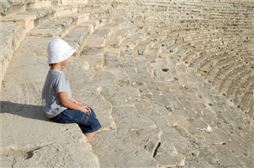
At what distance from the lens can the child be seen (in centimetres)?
340

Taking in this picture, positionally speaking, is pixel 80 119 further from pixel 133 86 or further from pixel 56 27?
pixel 56 27

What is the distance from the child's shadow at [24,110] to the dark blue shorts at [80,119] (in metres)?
0.16

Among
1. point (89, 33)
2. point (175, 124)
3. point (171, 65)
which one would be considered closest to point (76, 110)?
point (175, 124)

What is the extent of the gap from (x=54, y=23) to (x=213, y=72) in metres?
4.27

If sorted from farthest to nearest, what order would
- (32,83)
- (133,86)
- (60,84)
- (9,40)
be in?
(133,86), (9,40), (32,83), (60,84)

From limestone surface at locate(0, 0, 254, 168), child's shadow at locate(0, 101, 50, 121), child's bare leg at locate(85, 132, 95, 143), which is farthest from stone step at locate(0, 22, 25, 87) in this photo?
child's bare leg at locate(85, 132, 95, 143)

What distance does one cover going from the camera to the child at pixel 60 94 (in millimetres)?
3396

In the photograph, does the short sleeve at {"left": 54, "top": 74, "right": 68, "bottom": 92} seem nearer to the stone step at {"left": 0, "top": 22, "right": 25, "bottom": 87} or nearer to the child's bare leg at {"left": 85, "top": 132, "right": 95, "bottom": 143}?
the child's bare leg at {"left": 85, "top": 132, "right": 95, "bottom": 143}

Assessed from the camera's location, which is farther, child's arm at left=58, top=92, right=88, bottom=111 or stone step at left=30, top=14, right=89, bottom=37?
stone step at left=30, top=14, right=89, bottom=37

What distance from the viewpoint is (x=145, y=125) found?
428 centimetres

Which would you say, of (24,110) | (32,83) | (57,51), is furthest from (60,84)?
(32,83)

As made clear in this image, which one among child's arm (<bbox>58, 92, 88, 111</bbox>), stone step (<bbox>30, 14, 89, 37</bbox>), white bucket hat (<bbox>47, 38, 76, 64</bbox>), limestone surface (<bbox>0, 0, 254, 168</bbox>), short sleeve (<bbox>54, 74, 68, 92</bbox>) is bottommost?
limestone surface (<bbox>0, 0, 254, 168</bbox>)

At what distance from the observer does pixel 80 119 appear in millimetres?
3555

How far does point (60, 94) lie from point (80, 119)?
305mm
